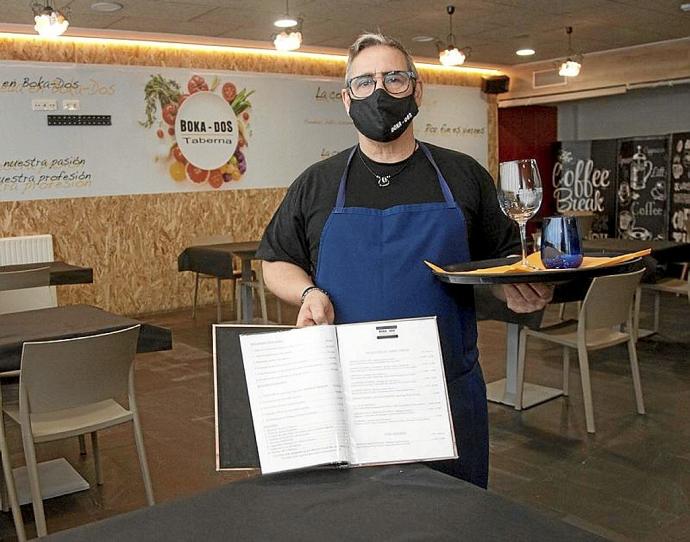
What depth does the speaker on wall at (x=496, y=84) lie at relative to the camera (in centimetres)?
1041

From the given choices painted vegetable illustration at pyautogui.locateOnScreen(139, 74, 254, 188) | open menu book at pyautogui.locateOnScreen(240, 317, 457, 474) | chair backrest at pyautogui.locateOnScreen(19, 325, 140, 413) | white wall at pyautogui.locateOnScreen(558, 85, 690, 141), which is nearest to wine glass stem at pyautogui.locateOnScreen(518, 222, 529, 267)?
open menu book at pyautogui.locateOnScreen(240, 317, 457, 474)

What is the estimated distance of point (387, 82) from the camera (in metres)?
1.72

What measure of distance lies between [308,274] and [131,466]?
2.33 m

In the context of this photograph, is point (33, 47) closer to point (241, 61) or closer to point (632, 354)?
point (241, 61)

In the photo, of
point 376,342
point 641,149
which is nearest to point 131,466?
point 376,342

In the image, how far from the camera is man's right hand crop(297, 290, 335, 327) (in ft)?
5.05

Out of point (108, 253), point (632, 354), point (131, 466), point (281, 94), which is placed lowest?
point (131, 466)

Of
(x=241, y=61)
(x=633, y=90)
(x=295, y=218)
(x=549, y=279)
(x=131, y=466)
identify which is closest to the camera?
(x=549, y=279)

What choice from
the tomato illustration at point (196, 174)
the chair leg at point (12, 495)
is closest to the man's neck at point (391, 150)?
the chair leg at point (12, 495)

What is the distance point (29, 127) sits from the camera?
6.98 metres

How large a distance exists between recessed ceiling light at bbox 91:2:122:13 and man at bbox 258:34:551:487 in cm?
494

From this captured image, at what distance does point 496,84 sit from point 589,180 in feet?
6.00

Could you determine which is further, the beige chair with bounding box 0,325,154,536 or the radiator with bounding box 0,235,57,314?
the radiator with bounding box 0,235,57,314

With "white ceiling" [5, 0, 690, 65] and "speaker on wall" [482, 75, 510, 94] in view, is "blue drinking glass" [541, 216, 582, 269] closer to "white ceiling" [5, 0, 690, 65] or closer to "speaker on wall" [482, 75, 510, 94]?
"white ceiling" [5, 0, 690, 65]
